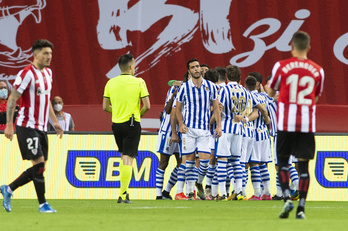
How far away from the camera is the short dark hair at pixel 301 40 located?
7.43 m

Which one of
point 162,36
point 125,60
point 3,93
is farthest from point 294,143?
point 162,36

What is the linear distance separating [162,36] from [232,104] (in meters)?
8.81

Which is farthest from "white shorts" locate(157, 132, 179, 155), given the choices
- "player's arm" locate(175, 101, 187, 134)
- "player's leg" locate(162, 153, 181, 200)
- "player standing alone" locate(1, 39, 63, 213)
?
"player standing alone" locate(1, 39, 63, 213)

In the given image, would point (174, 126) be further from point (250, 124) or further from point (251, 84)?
point (251, 84)

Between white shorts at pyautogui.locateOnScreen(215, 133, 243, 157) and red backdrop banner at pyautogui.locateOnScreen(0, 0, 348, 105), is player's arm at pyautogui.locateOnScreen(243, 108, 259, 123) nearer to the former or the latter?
white shorts at pyautogui.locateOnScreen(215, 133, 243, 157)

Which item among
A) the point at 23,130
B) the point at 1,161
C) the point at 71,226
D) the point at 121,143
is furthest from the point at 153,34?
the point at 71,226

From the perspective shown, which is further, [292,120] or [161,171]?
[161,171]

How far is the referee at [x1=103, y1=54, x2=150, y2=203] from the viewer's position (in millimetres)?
10070

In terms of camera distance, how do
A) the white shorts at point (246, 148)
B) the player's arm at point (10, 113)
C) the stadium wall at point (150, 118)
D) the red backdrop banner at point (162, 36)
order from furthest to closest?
the red backdrop banner at point (162, 36) → the stadium wall at point (150, 118) → the white shorts at point (246, 148) → the player's arm at point (10, 113)

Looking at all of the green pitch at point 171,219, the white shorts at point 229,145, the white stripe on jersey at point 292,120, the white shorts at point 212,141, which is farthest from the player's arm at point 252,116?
the white stripe on jersey at point 292,120

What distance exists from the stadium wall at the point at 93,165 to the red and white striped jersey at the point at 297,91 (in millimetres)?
5443

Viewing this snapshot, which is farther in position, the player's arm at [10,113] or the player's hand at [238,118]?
the player's hand at [238,118]

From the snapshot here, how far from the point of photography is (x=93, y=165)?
13047mm

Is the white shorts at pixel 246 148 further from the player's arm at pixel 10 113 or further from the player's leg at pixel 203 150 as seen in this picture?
the player's arm at pixel 10 113
